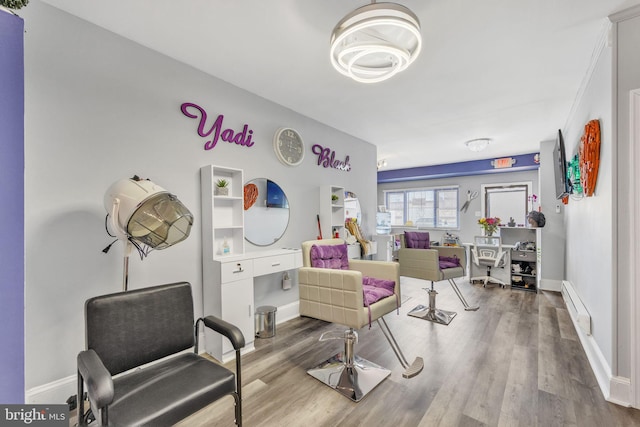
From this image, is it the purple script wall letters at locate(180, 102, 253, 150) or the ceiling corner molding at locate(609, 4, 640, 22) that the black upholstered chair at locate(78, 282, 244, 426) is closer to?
the purple script wall letters at locate(180, 102, 253, 150)

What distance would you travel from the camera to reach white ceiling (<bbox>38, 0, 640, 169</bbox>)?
1.84m

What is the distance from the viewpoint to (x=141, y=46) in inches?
88.0

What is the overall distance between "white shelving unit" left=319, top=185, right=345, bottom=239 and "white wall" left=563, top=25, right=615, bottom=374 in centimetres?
264

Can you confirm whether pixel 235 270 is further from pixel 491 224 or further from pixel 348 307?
pixel 491 224

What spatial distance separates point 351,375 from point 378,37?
2450 mm

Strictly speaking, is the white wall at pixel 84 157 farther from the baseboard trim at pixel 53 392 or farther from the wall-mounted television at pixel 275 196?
the wall-mounted television at pixel 275 196

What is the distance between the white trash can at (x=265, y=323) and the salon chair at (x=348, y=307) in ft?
2.56

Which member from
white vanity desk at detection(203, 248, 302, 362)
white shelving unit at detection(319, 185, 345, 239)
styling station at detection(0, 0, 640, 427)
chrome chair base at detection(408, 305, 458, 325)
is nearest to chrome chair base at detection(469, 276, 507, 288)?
styling station at detection(0, 0, 640, 427)

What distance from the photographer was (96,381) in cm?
103

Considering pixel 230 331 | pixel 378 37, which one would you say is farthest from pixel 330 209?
pixel 230 331

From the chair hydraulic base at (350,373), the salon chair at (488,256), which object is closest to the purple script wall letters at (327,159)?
the chair hydraulic base at (350,373)

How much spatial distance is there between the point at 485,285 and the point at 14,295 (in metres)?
5.81

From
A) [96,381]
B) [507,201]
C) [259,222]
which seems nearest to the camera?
[96,381]

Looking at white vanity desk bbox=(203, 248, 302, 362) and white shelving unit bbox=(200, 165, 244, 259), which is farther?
white shelving unit bbox=(200, 165, 244, 259)
